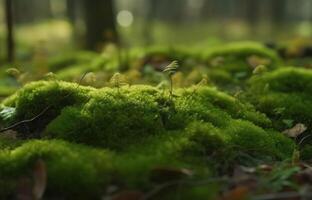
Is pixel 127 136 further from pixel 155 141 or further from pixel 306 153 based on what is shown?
pixel 306 153

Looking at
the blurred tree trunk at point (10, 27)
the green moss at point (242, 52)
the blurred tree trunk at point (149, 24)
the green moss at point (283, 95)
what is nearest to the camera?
the green moss at point (283, 95)

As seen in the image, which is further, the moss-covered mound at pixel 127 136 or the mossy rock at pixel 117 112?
the mossy rock at pixel 117 112

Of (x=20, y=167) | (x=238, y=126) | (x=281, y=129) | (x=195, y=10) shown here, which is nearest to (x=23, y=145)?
(x=20, y=167)

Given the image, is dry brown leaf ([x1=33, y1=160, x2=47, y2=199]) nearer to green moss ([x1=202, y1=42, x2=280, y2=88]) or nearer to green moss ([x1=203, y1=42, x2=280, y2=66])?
green moss ([x1=202, y1=42, x2=280, y2=88])

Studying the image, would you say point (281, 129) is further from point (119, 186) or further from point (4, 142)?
point (4, 142)

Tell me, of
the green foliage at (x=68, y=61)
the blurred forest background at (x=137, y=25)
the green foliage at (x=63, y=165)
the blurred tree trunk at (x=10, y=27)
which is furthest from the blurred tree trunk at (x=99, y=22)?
the green foliage at (x=63, y=165)

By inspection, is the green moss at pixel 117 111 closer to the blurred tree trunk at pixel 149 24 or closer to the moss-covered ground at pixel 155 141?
the moss-covered ground at pixel 155 141

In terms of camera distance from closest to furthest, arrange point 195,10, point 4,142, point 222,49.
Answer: point 4,142, point 222,49, point 195,10

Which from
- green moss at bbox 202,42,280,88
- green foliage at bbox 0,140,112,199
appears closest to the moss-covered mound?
green foliage at bbox 0,140,112,199
